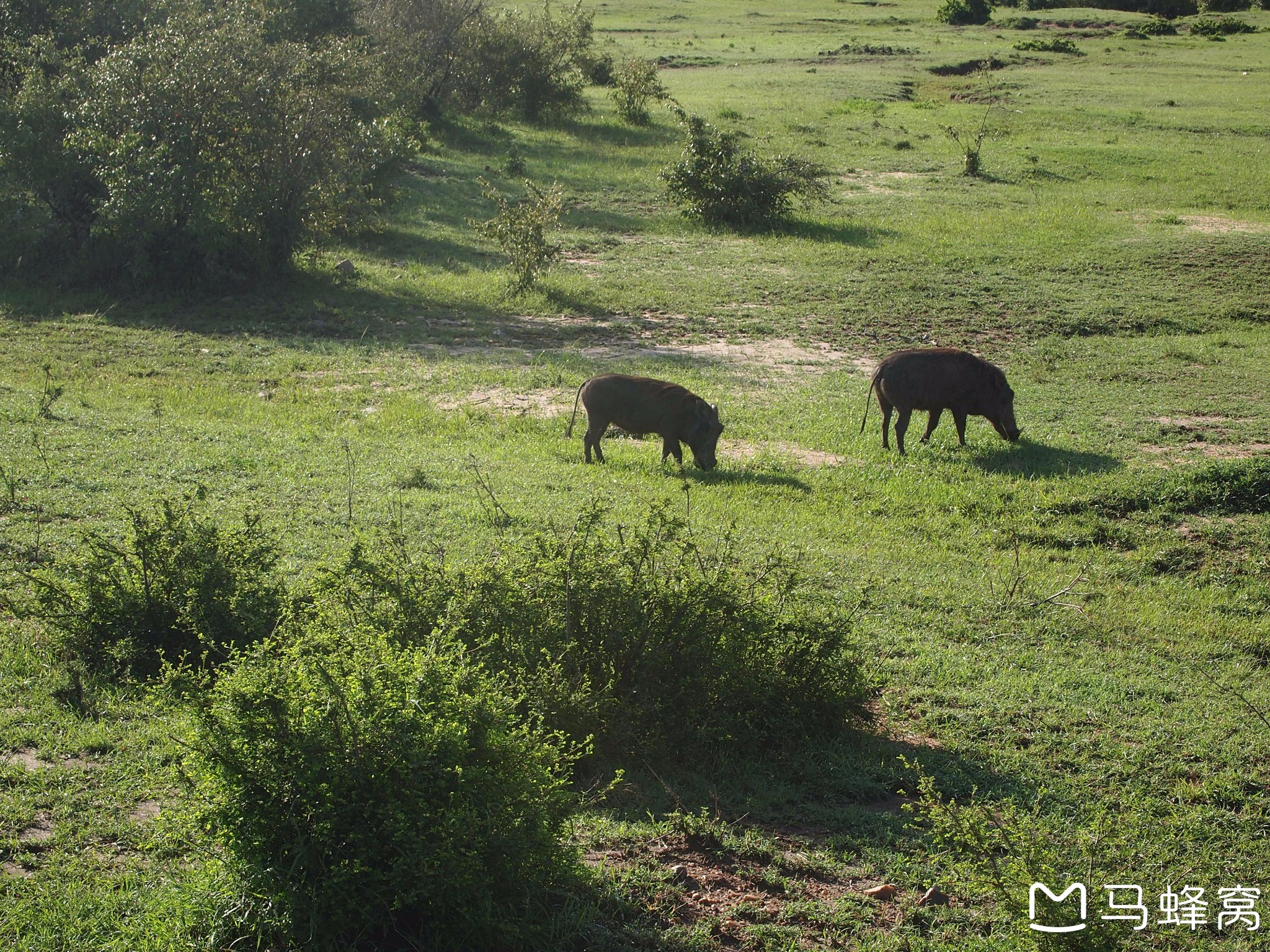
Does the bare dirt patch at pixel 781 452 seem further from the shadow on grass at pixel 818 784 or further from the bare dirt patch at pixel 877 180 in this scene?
the bare dirt patch at pixel 877 180

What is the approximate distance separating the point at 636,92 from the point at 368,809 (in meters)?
31.2

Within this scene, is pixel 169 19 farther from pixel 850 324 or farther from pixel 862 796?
pixel 862 796

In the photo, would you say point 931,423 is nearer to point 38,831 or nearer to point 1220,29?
point 38,831

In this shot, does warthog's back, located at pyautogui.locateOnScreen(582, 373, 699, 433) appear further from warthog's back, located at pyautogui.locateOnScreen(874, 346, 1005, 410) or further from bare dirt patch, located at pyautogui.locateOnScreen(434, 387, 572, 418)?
warthog's back, located at pyautogui.locateOnScreen(874, 346, 1005, 410)

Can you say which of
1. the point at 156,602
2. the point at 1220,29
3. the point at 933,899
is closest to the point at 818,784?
the point at 933,899

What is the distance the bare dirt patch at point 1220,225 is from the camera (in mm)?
22016

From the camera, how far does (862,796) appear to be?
5672 millimetres

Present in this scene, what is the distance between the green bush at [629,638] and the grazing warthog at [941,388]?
6.87 metres

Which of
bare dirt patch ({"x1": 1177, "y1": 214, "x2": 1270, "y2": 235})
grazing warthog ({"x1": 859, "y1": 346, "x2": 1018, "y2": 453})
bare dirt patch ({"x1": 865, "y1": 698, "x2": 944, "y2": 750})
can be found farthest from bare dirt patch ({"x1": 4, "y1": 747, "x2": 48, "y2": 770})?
bare dirt patch ({"x1": 1177, "y1": 214, "x2": 1270, "y2": 235})

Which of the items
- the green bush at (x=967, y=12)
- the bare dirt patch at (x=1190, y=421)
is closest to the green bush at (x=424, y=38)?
the bare dirt patch at (x=1190, y=421)

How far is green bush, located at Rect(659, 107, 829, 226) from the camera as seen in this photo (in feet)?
76.8

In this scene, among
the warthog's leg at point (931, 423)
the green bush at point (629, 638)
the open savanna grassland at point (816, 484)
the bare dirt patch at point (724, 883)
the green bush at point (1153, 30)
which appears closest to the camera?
the bare dirt patch at point (724, 883)

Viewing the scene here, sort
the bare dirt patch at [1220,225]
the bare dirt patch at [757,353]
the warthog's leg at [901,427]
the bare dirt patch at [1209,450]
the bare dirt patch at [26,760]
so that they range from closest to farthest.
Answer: the bare dirt patch at [26,760], the bare dirt patch at [1209,450], the warthog's leg at [901,427], the bare dirt patch at [757,353], the bare dirt patch at [1220,225]

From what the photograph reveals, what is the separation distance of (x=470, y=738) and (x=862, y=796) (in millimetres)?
2334
